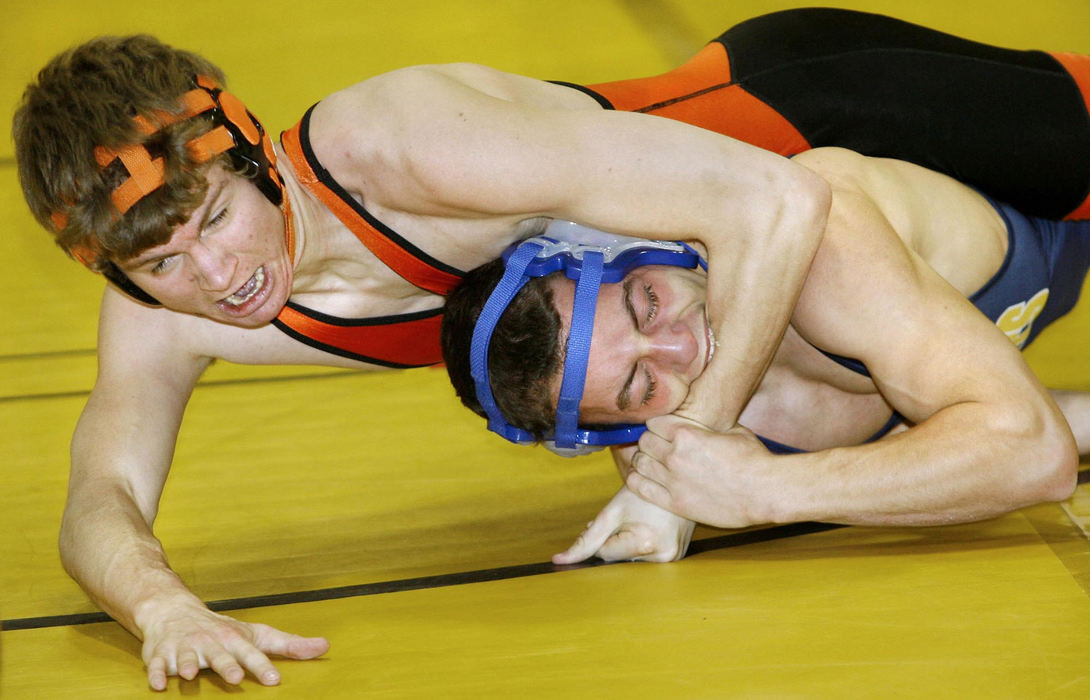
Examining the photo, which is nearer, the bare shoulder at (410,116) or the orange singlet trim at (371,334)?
the bare shoulder at (410,116)

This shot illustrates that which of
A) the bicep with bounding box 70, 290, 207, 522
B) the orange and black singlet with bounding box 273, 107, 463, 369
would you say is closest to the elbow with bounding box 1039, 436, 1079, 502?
the orange and black singlet with bounding box 273, 107, 463, 369

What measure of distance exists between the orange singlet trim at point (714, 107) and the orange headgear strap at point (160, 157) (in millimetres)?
751

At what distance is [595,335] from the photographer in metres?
2.06

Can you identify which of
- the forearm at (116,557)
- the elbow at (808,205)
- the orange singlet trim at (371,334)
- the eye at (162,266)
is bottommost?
the forearm at (116,557)

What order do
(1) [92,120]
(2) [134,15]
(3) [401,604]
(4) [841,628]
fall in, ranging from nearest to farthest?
(4) [841,628] < (1) [92,120] < (3) [401,604] < (2) [134,15]

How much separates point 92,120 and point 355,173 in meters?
0.45

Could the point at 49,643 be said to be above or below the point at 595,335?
below

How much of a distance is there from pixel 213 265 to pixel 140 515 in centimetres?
53

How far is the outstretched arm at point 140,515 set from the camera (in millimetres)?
1763

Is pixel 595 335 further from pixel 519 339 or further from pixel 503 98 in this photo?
pixel 503 98

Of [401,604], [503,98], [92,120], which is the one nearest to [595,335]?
[503,98]

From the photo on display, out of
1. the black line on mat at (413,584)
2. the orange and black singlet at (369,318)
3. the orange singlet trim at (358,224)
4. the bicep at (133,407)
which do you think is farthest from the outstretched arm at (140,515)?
the orange singlet trim at (358,224)

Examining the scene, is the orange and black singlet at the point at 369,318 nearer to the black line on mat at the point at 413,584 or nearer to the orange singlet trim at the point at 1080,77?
the black line on mat at the point at 413,584

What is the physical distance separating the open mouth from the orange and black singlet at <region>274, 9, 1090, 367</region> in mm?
288
